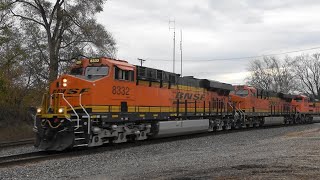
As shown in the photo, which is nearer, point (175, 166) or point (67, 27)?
point (175, 166)

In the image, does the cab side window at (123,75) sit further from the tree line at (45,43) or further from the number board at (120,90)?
the tree line at (45,43)

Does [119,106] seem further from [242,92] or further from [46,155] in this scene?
[242,92]

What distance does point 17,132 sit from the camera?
27.4 m

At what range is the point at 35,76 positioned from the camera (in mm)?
30469

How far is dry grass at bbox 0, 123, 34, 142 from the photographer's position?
25500mm

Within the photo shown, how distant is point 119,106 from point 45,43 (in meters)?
18.4

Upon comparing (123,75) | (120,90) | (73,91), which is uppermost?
(123,75)

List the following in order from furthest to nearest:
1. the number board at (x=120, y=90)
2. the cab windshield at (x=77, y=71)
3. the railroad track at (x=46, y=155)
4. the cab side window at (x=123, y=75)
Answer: the cab windshield at (x=77, y=71), the cab side window at (x=123, y=75), the number board at (x=120, y=90), the railroad track at (x=46, y=155)

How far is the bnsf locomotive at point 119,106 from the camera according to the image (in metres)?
14.4

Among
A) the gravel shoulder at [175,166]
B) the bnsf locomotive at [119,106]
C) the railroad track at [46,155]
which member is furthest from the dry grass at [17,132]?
the gravel shoulder at [175,166]

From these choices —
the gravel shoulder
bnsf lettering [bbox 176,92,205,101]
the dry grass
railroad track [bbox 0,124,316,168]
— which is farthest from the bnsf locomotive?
the dry grass

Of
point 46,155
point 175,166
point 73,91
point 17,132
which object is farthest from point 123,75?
point 17,132

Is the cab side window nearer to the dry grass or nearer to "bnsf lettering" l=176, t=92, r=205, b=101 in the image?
"bnsf lettering" l=176, t=92, r=205, b=101

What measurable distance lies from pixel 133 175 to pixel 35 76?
76.7 feet
